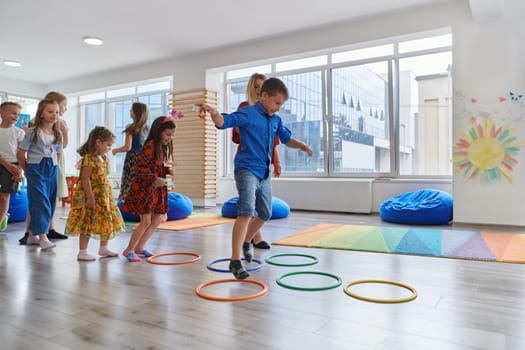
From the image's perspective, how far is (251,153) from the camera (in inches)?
85.6

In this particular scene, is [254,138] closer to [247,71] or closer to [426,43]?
[426,43]

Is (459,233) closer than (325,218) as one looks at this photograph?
Yes

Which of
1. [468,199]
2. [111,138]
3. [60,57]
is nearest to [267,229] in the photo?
[111,138]

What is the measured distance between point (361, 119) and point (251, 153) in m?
4.36

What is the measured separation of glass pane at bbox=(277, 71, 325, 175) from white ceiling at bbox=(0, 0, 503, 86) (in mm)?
1126

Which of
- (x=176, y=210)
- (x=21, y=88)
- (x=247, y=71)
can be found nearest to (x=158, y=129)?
(x=176, y=210)

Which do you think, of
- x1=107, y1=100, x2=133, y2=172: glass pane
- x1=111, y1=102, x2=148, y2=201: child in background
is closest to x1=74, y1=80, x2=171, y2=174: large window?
x1=107, y1=100, x2=133, y2=172: glass pane

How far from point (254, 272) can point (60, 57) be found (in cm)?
658

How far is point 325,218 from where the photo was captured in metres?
5.05

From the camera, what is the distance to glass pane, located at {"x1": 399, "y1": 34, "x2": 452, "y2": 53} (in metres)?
5.37

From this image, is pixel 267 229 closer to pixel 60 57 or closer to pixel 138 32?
pixel 138 32

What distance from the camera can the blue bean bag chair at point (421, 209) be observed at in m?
4.38

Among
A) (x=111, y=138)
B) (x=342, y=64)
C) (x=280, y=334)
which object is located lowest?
(x=280, y=334)

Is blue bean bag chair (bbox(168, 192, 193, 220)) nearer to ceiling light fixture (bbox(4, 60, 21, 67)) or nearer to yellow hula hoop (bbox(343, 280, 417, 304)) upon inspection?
yellow hula hoop (bbox(343, 280, 417, 304))
